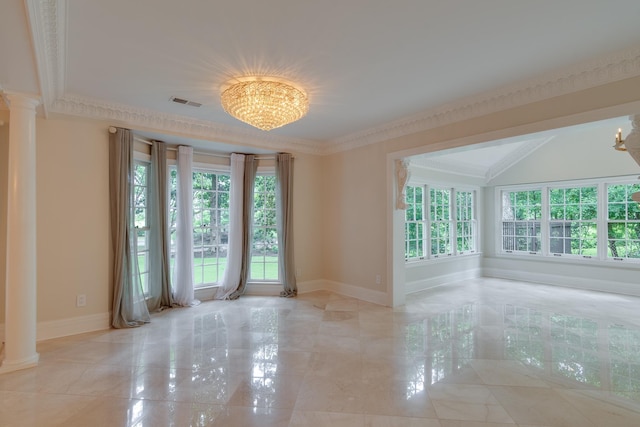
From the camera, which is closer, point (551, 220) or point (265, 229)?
point (265, 229)

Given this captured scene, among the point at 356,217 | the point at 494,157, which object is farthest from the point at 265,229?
the point at 494,157

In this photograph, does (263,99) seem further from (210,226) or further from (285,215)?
(210,226)

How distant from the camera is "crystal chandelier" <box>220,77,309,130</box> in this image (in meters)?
2.79

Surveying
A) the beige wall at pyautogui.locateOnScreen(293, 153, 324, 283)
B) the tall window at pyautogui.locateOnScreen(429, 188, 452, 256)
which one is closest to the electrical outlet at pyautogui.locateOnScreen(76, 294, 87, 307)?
the beige wall at pyautogui.locateOnScreen(293, 153, 324, 283)

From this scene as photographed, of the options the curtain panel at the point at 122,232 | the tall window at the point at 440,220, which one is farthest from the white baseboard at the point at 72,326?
the tall window at the point at 440,220

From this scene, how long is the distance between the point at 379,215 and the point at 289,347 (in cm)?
238

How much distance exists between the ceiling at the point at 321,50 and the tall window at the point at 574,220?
4247 millimetres

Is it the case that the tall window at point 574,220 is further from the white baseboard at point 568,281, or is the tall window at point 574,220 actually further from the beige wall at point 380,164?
the beige wall at point 380,164

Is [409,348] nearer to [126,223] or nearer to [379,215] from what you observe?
[379,215]

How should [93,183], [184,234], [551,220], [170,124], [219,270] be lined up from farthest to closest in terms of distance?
[551,220] < [219,270] < [184,234] < [170,124] < [93,183]

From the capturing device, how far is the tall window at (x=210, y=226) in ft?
16.1

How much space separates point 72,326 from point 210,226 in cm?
216

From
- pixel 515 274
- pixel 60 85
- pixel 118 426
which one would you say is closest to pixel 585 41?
pixel 118 426

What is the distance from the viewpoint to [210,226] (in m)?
5.05
